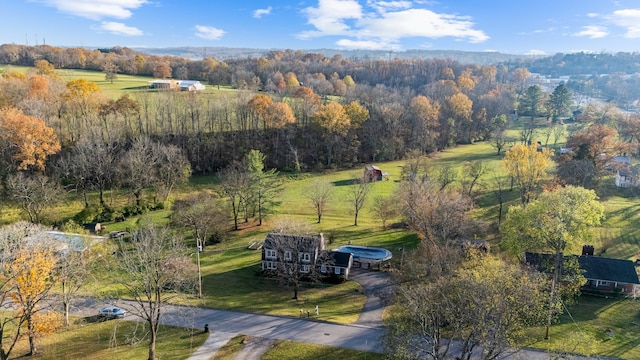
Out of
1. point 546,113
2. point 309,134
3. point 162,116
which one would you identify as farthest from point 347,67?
point 162,116

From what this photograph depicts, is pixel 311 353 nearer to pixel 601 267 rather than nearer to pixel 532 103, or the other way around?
pixel 601 267

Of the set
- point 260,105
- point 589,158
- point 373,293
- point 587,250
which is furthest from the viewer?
point 260,105

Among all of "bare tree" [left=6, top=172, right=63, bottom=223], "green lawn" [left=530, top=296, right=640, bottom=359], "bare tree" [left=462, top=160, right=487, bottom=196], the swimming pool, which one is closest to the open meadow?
"green lawn" [left=530, top=296, right=640, bottom=359]

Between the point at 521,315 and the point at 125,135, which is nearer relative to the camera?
the point at 521,315

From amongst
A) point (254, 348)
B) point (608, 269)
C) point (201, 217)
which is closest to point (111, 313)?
point (254, 348)

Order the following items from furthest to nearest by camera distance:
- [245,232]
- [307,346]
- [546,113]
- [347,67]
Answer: [347,67] → [546,113] → [245,232] → [307,346]

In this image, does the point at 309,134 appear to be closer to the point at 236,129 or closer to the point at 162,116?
the point at 236,129

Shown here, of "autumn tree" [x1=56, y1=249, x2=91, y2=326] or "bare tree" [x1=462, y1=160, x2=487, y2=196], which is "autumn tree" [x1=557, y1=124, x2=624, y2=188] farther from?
"autumn tree" [x1=56, y1=249, x2=91, y2=326]
